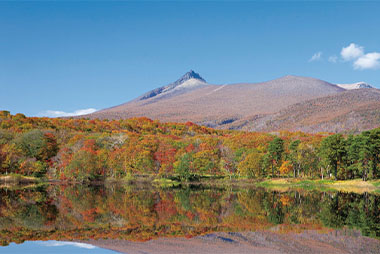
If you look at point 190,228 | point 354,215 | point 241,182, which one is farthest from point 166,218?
point 241,182

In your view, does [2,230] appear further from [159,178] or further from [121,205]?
[159,178]

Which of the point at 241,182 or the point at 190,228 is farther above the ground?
the point at 241,182

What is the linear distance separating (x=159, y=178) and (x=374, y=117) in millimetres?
116079

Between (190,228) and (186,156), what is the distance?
144 ft

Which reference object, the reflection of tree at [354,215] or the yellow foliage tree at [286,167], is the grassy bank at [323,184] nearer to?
the yellow foliage tree at [286,167]

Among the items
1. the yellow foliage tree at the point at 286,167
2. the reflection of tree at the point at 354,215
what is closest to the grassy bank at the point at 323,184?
the yellow foliage tree at the point at 286,167

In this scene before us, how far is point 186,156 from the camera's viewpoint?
66.3m

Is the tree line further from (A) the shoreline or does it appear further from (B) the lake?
(B) the lake

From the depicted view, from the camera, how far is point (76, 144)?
79500mm

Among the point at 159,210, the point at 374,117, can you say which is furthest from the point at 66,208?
the point at 374,117

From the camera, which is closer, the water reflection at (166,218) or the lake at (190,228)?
the lake at (190,228)

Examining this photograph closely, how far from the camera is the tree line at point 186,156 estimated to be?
5700 cm

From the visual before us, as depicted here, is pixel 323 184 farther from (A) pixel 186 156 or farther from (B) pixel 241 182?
(A) pixel 186 156

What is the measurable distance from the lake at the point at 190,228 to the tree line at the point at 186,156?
25043mm
